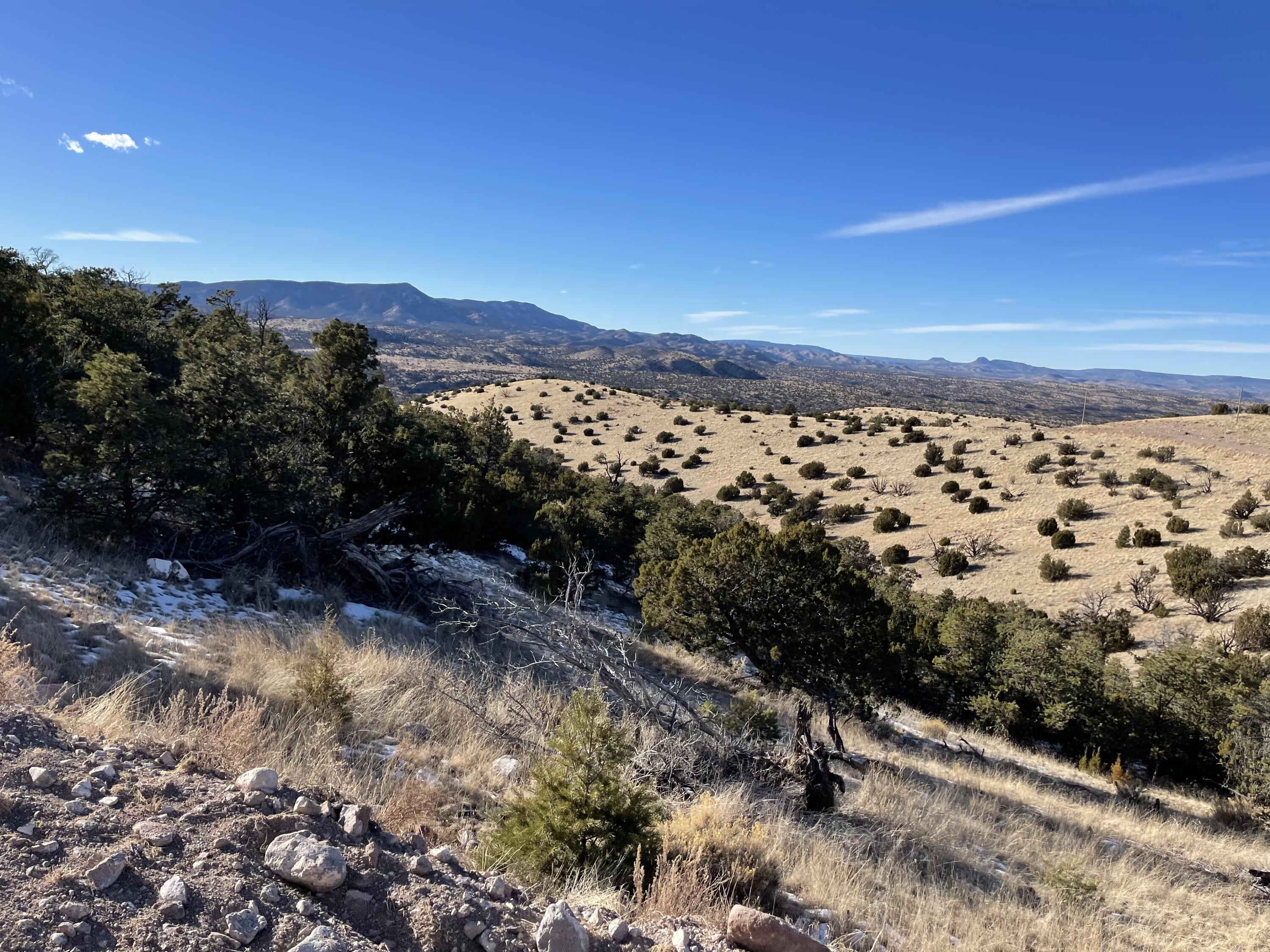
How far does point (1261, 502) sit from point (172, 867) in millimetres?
33529

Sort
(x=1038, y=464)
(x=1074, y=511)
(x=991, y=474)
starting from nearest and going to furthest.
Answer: (x=1074, y=511) < (x=1038, y=464) < (x=991, y=474)

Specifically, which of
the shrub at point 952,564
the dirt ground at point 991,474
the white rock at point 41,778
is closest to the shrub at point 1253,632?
the dirt ground at point 991,474

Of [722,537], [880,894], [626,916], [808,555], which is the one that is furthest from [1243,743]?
[626,916]

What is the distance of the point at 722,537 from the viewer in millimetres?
9828

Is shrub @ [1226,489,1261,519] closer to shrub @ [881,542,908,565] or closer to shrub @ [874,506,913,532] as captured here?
shrub @ [881,542,908,565]

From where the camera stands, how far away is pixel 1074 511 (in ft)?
89.1

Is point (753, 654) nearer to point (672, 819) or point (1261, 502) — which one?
point (672, 819)

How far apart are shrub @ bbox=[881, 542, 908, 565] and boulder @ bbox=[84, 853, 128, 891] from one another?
1094 inches

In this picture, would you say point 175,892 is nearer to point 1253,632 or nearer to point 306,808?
point 306,808

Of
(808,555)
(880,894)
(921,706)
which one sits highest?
(808,555)

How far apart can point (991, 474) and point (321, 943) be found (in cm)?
3714

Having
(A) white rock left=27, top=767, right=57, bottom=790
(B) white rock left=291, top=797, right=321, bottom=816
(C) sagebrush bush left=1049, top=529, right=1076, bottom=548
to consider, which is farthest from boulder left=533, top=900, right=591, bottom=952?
(C) sagebrush bush left=1049, top=529, right=1076, bottom=548

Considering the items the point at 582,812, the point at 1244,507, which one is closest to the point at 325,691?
the point at 582,812

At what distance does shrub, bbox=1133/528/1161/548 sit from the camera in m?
23.5
